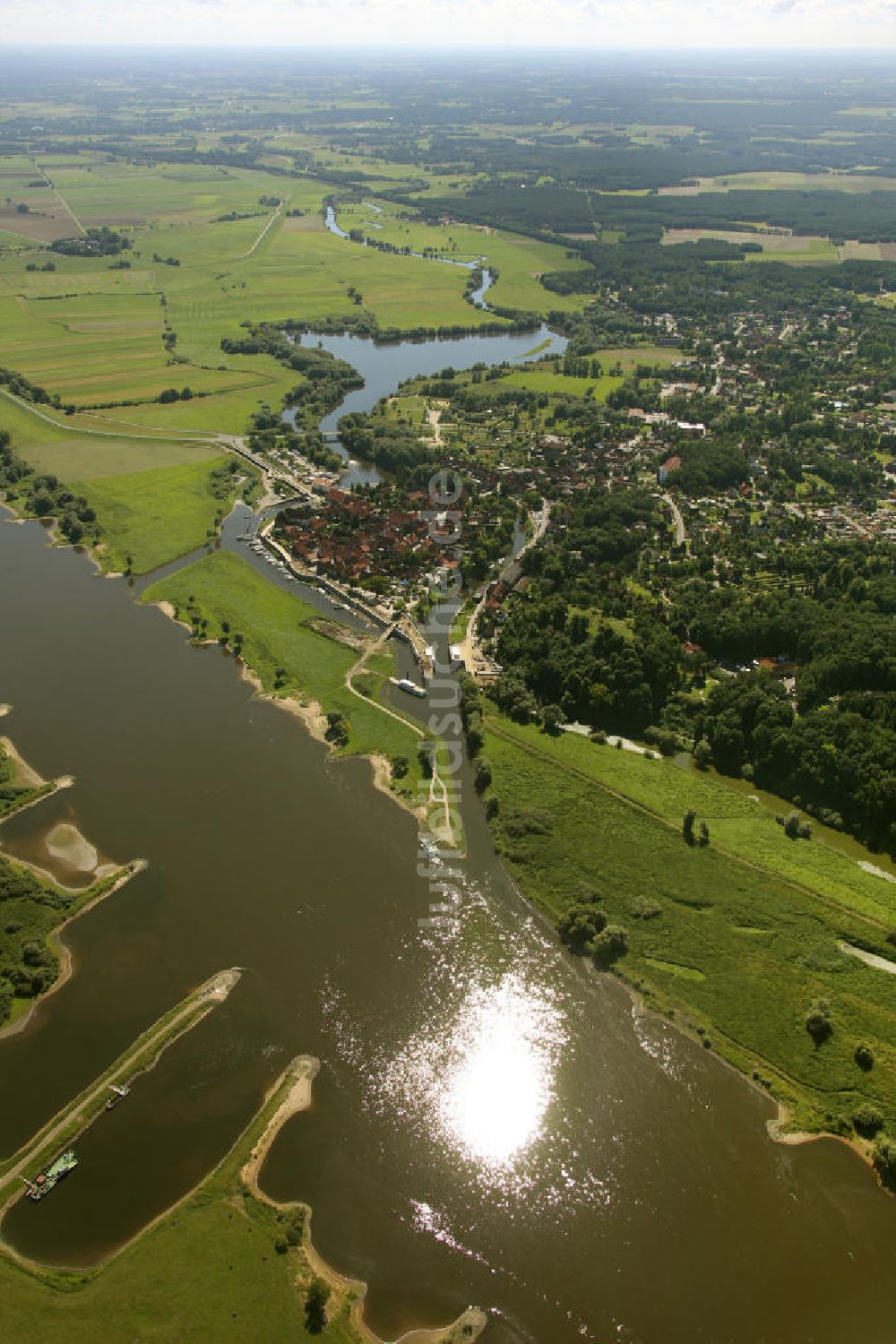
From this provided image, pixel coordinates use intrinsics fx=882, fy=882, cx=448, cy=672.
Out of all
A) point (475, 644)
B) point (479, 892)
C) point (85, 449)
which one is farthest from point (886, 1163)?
point (85, 449)

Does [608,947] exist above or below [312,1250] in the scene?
above

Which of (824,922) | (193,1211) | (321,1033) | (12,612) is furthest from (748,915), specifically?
(12,612)

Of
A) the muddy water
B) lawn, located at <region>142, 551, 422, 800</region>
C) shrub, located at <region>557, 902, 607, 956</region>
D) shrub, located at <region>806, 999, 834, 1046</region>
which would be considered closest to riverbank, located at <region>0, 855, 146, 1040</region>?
the muddy water

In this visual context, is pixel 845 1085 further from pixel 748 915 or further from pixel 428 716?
pixel 428 716

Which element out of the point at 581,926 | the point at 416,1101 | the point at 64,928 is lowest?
the point at 416,1101

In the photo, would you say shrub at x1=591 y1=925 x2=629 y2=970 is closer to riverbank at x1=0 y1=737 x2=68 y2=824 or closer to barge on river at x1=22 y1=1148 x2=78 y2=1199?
barge on river at x1=22 y1=1148 x2=78 y2=1199

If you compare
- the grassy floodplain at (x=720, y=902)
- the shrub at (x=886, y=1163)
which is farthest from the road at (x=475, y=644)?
the shrub at (x=886, y=1163)

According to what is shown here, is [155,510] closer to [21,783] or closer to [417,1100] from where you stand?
[21,783]
